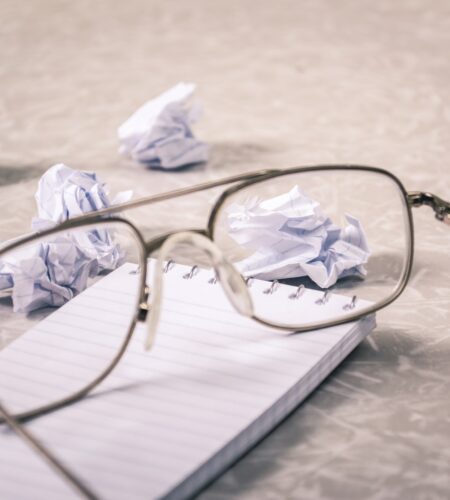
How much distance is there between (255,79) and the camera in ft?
4.53

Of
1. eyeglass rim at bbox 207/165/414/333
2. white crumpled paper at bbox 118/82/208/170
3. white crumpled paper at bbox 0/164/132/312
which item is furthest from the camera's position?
white crumpled paper at bbox 118/82/208/170

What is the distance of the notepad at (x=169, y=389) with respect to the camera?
484 mm

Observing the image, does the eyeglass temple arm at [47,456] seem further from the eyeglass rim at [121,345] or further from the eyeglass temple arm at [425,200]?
the eyeglass temple arm at [425,200]

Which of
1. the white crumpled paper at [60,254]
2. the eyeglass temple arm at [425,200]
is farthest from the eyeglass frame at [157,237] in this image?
the white crumpled paper at [60,254]

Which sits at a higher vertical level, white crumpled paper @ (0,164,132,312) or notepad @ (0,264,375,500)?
white crumpled paper @ (0,164,132,312)

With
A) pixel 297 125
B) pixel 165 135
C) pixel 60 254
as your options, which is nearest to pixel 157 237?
pixel 60 254

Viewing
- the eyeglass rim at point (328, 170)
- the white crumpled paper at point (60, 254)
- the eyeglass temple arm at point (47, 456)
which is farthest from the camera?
the white crumpled paper at point (60, 254)

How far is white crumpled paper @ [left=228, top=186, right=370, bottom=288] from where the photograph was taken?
745mm

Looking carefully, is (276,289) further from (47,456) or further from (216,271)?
(47,456)

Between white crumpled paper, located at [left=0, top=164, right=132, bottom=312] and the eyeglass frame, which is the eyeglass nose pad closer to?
the eyeglass frame

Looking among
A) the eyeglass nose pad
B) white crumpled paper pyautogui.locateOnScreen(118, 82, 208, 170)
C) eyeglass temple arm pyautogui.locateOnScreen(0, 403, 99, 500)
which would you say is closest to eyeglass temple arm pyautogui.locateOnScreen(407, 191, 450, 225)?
the eyeglass nose pad

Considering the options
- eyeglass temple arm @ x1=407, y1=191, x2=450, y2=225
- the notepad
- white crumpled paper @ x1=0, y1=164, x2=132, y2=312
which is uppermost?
eyeglass temple arm @ x1=407, y1=191, x2=450, y2=225

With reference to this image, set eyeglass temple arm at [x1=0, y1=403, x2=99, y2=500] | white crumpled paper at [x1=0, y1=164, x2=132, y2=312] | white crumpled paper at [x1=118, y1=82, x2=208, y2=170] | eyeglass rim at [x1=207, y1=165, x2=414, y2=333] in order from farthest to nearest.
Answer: white crumpled paper at [x1=118, y1=82, x2=208, y2=170]
white crumpled paper at [x1=0, y1=164, x2=132, y2=312]
eyeglass rim at [x1=207, y1=165, x2=414, y2=333]
eyeglass temple arm at [x1=0, y1=403, x2=99, y2=500]

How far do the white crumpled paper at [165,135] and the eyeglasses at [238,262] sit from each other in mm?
189
